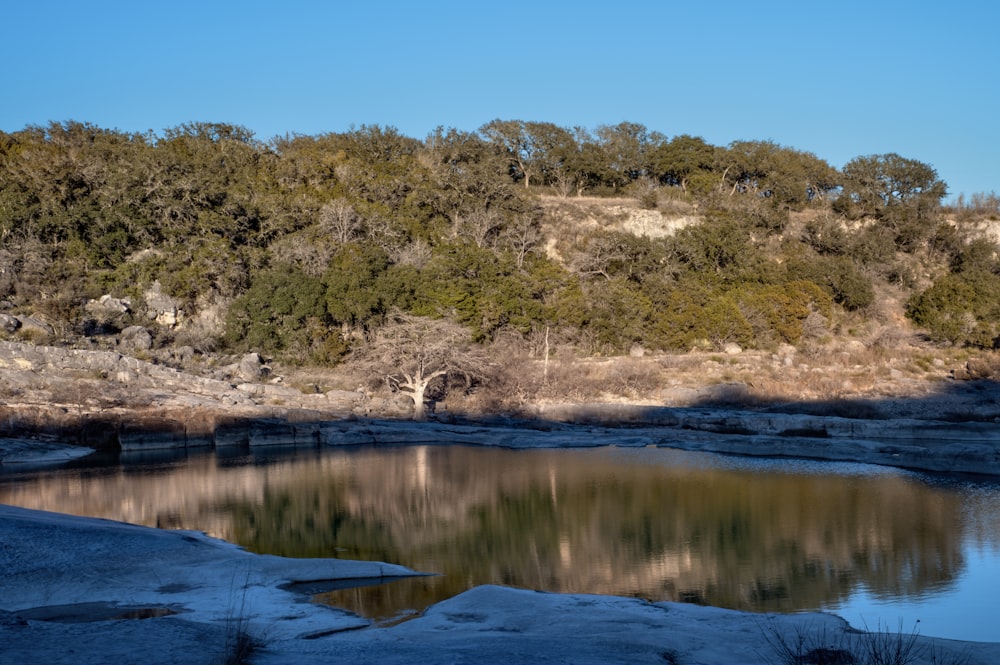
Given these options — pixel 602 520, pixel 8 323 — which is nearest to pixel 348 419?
pixel 602 520

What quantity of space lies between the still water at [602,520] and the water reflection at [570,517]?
6 cm

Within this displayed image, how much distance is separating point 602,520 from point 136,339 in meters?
29.1

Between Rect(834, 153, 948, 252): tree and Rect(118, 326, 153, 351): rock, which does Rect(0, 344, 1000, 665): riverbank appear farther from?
Rect(834, 153, 948, 252): tree

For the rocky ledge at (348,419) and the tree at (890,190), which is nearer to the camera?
the rocky ledge at (348,419)

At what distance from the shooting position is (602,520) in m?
18.2

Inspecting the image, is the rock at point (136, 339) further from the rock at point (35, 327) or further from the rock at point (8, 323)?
the rock at point (8, 323)

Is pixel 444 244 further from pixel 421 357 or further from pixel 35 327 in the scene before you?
pixel 35 327

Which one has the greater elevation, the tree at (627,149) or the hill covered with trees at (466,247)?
the tree at (627,149)

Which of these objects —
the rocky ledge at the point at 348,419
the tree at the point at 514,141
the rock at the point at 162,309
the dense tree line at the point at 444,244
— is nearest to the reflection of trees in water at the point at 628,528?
the rocky ledge at the point at 348,419

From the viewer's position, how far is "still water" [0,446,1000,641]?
12859 millimetres

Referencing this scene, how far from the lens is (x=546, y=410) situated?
32.6 m

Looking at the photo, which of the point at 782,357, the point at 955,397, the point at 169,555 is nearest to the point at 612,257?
the point at 782,357

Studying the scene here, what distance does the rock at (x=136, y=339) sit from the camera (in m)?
39.4

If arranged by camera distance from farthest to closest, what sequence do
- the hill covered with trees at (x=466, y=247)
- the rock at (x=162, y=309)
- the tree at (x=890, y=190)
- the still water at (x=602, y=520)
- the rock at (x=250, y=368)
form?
the tree at (x=890, y=190) → the rock at (x=162, y=309) → the hill covered with trees at (x=466, y=247) → the rock at (x=250, y=368) → the still water at (x=602, y=520)
